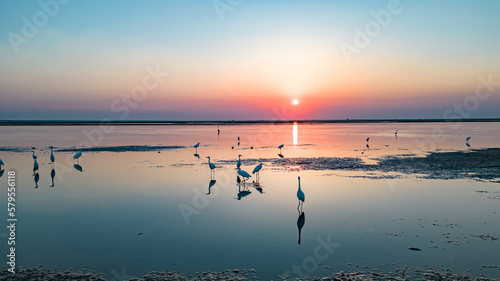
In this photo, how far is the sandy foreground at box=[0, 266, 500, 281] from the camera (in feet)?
22.9

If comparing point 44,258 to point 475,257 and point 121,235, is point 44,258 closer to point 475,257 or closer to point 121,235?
point 121,235

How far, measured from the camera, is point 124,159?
26438 mm

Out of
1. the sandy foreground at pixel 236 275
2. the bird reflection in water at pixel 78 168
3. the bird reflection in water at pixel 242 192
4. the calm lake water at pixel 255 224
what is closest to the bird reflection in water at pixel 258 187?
the calm lake water at pixel 255 224

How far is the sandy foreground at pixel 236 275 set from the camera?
698cm

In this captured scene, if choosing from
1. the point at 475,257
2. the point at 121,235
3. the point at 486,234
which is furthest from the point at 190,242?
the point at 486,234

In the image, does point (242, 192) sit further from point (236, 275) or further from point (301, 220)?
point (236, 275)

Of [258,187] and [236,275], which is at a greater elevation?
[258,187]

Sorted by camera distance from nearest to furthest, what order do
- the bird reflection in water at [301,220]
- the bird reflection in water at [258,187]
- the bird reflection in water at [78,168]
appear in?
the bird reflection in water at [301,220], the bird reflection in water at [258,187], the bird reflection in water at [78,168]

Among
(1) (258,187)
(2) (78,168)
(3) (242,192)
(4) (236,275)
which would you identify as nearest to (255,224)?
(4) (236,275)

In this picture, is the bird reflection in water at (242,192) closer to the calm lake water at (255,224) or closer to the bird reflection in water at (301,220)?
the calm lake water at (255,224)

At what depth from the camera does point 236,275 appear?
718 cm

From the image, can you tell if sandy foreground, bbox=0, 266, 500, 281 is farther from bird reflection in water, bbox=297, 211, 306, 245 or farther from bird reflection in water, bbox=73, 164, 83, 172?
bird reflection in water, bbox=73, 164, 83, 172

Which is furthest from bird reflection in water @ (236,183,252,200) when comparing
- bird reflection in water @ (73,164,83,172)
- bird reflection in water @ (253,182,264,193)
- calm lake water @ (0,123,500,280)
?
bird reflection in water @ (73,164,83,172)

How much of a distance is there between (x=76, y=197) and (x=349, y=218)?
1138cm
